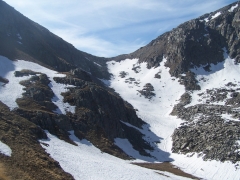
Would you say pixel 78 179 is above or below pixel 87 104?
below

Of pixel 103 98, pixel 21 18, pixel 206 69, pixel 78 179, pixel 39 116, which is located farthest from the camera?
pixel 206 69

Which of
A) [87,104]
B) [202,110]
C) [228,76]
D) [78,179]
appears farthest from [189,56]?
[78,179]

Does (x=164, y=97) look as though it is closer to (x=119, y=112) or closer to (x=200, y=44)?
(x=119, y=112)

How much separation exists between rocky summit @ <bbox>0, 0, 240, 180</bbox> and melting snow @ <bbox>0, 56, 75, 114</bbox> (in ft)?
0.69

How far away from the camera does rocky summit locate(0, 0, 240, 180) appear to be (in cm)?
3144

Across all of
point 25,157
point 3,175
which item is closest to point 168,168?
point 25,157

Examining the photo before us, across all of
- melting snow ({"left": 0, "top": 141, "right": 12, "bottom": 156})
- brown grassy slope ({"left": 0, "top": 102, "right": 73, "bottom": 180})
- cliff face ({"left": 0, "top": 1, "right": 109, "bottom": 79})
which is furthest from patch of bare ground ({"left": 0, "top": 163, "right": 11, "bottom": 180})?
cliff face ({"left": 0, "top": 1, "right": 109, "bottom": 79})

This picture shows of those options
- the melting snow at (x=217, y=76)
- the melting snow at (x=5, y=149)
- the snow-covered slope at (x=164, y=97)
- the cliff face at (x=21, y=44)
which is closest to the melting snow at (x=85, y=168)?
the melting snow at (x=5, y=149)

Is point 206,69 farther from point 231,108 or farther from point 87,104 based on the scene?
point 87,104

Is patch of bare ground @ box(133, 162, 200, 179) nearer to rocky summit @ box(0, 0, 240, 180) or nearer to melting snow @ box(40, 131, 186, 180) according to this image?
rocky summit @ box(0, 0, 240, 180)

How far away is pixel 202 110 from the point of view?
8031cm

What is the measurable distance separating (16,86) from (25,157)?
3291cm

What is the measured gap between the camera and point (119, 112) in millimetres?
69062

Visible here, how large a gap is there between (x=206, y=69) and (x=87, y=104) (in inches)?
3277
